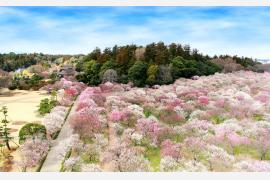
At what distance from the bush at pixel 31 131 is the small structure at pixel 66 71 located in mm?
2241

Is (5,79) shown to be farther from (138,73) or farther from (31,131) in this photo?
(138,73)

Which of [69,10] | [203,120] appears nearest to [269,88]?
[203,120]

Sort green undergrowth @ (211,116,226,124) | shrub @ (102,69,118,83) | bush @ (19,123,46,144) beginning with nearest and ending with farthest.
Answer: bush @ (19,123,46,144), green undergrowth @ (211,116,226,124), shrub @ (102,69,118,83)

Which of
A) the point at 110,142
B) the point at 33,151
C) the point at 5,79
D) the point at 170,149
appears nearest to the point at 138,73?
the point at 110,142

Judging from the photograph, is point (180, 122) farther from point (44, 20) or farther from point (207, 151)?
point (44, 20)

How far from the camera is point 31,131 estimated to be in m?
10.5

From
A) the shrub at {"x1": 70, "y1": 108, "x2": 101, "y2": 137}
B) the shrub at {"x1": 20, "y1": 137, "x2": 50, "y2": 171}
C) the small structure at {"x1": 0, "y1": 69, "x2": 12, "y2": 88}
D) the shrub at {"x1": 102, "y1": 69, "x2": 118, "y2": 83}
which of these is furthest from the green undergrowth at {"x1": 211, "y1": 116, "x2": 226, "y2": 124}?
the small structure at {"x1": 0, "y1": 69, "x2": 12, "y2": 88}

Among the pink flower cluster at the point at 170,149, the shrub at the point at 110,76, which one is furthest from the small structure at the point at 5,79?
the pink flower cluster at the point at 170,149

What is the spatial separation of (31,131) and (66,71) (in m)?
2.89

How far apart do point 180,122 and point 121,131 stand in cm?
201

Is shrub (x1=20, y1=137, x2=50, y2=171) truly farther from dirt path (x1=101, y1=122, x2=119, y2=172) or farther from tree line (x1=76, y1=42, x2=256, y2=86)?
tree line (x1=76, y1=42, x2=256, y2=86)

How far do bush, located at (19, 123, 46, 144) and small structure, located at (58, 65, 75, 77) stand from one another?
2241 mm

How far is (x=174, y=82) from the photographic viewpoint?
16609 millimetres

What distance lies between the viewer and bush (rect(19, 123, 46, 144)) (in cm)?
1038
